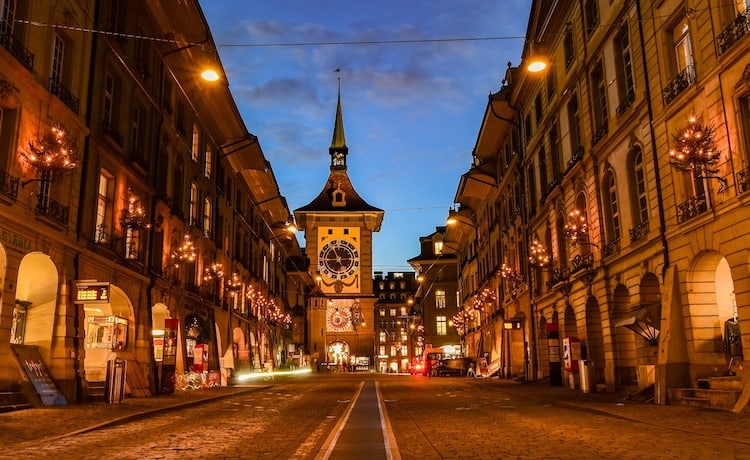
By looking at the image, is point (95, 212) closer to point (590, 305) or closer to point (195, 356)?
point (195, 356)

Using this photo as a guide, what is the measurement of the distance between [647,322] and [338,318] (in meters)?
77.9

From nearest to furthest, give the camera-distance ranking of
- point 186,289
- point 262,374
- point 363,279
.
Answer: point 186,289 < point 262,374 < point 363,279

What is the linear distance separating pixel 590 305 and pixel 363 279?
70888mm

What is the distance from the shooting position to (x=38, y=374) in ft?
59.3

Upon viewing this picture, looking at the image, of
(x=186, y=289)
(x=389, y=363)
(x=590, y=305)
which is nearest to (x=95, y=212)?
(x=186, y=289)

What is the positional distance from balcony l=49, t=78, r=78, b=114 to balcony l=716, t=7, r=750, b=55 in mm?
18078

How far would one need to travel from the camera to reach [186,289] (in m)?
33.7

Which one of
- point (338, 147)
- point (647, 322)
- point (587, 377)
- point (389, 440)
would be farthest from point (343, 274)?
point (389, 440)

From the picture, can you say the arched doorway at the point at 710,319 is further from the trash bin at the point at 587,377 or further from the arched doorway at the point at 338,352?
the arched doorway at the point at 338,352

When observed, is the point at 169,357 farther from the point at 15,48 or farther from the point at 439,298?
the point at 439,298

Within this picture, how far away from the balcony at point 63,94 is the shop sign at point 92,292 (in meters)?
5.42

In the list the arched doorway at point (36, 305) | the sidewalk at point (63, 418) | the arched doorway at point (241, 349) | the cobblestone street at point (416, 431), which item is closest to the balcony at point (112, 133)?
the arched doorway at point (36, 305)

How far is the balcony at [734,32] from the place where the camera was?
15.1 meters

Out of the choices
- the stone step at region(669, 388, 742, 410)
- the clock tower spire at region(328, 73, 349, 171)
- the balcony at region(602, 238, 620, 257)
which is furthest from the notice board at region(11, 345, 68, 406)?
the clock tower spire at region(328, 73, 349, 171)
